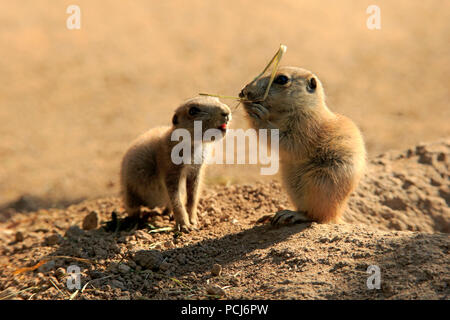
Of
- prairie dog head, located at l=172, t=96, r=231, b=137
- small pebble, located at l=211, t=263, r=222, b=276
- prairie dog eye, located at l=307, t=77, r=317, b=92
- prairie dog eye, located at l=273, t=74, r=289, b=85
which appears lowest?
small pebble, located at l=211, t=263, r=222, b=276

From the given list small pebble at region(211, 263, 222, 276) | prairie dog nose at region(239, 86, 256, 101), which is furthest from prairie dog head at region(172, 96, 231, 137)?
small pebble at region(211, 263, 222, 276)

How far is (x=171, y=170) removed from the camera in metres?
5.16

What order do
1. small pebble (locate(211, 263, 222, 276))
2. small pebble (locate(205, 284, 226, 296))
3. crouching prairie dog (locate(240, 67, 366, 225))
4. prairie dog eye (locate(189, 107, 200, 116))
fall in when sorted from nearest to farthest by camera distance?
small pebble (locate(205, 284, 226, 296)) < small pebble (locate(211, 263, 222, 276)) < crouching prairie dog (locate(240, 67, 366, 225)) < prairie dog eye (locate(189, 107, 200, 116))

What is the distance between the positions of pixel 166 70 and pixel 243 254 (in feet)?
24.3

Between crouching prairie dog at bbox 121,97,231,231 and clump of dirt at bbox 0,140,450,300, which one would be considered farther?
crouching prairie dog at bbox 121,97,231,231

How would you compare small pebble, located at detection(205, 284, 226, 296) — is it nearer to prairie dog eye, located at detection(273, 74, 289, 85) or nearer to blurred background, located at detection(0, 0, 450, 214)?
prairie dog eye, located at detection(273, 74, 289, 85)

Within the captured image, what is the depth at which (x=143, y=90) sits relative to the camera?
1038cm

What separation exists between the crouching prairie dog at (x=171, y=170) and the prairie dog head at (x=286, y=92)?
352 millimetres

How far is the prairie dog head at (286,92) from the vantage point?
4781 mm

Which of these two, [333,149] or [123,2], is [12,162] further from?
[123,2]

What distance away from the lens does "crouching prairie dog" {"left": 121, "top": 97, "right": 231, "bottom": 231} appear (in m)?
5.02

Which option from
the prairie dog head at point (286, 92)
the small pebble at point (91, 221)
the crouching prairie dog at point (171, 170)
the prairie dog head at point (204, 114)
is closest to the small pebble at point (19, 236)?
the small pebble at point (91, 221)

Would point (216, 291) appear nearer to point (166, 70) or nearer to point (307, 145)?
point (307, 145)
